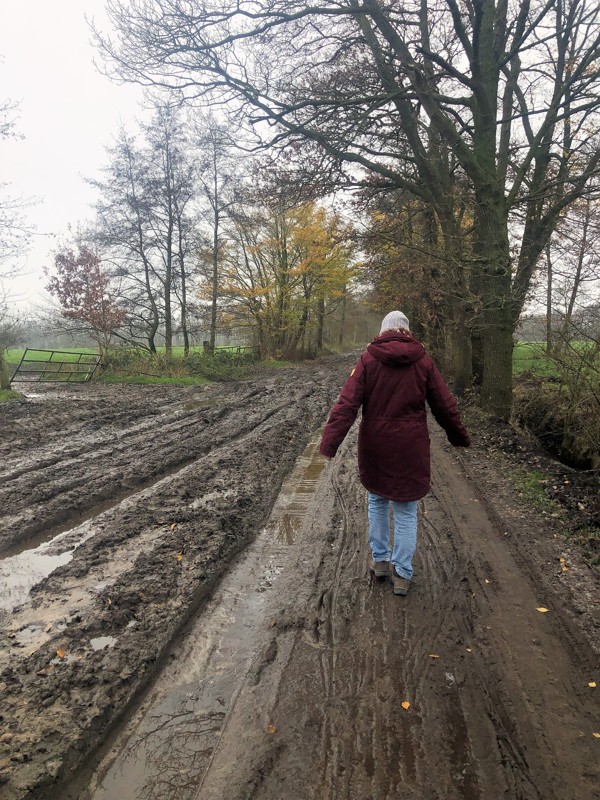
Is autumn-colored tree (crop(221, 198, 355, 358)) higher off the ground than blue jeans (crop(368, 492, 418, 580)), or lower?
higher

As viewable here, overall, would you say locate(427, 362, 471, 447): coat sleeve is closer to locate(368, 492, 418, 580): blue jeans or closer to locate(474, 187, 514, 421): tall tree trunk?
locate(368, 492, 418, 580): blue jeans

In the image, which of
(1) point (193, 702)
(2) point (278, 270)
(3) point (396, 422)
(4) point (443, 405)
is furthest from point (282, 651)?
(2) point (278, 270)

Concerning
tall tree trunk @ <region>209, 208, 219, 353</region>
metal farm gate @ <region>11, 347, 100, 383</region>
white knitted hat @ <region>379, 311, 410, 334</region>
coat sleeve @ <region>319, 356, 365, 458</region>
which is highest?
tall tree trunk @ <region>209, 208, 219, 353</region>

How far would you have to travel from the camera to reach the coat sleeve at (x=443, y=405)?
3713 millimetres

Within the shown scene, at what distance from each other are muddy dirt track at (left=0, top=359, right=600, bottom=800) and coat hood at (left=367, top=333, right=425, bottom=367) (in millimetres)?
1771

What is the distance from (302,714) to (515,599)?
1.94m

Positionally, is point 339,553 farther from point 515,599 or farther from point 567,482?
point 567,482

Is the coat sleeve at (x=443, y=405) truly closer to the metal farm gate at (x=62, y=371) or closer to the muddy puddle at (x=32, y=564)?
the muddy puddle at (x=32, y=564)

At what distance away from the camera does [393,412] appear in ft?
11.9

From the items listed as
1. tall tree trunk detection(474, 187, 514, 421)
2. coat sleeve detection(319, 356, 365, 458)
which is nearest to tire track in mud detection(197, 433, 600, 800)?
coat sleeve detection(319, 356, 365, 458)

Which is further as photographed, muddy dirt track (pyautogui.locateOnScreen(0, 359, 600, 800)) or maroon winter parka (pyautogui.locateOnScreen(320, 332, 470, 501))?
maroon winter parka (pyautogui.locateOnScreen(320, 332, 470, 501))

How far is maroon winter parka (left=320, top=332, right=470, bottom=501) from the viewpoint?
11.9 feet

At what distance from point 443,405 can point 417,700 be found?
206cm

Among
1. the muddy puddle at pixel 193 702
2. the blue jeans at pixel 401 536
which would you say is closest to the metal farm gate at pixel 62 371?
the muddy puddle at pixel 193 702
